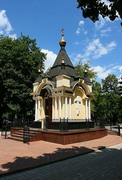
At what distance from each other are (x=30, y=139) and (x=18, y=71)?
12064 mm

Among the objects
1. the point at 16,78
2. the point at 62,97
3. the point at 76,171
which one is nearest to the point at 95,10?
the point at 76,171

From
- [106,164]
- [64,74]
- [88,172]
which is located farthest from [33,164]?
[64,74]

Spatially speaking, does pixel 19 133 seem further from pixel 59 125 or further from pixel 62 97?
pixel 62 97

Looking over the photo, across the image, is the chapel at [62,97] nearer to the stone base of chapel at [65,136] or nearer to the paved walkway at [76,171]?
the stone base of chapel at [65,136]

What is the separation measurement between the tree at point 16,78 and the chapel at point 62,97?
416 cm

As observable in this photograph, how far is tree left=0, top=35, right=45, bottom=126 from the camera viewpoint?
71.2ft

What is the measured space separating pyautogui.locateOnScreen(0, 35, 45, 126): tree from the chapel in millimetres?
4160

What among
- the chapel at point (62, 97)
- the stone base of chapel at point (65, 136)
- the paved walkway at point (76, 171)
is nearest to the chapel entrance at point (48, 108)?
the chapel at point (62, 97)

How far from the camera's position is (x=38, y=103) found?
59.4 ft

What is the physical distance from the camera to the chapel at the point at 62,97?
15102mm

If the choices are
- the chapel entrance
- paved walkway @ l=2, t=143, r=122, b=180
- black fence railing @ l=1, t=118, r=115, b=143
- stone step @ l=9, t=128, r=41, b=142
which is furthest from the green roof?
paved walkway @ l=2, t=143, r=122, b=180

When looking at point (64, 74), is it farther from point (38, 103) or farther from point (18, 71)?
point (18, 71)

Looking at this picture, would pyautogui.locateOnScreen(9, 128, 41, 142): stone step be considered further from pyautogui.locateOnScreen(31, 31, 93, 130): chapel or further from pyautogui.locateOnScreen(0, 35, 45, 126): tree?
pyautogui.locateOnScreen(0, 35, 45, 126): tree

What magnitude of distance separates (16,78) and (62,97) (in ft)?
32.6
